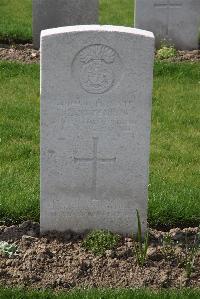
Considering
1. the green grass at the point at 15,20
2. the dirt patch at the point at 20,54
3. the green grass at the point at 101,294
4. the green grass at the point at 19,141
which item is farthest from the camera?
the green grass at the point at 15,20

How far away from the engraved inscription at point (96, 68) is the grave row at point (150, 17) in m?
4.92

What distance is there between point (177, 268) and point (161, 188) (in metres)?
1.14

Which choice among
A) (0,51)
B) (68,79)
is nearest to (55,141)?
(68,79)

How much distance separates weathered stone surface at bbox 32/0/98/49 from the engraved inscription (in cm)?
495

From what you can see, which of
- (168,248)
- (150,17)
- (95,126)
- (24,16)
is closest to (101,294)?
(168,248)

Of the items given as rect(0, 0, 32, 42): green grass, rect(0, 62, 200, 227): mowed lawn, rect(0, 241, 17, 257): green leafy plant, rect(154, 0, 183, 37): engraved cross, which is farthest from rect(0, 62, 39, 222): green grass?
rect(154, 0, 183, 37): engraved cross

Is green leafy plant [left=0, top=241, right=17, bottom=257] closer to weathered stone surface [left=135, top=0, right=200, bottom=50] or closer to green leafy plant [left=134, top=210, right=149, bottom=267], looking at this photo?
green leafy plant [left=134, top=210, right=149, bottom=267]

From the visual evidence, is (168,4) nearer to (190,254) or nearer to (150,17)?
(150,17)

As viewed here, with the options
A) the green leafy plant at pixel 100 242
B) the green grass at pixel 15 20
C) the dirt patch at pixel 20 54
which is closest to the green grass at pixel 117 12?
the green grass at pixel 15 20

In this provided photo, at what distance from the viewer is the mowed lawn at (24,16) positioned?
9883 mm

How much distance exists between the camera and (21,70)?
8.45m

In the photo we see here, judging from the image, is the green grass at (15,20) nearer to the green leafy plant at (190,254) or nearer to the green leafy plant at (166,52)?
the green leafy plant at (166,52)

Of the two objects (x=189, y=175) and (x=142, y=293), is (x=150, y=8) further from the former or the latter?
(x=142, y=293)

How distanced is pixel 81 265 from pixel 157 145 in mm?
2357
